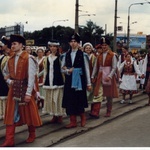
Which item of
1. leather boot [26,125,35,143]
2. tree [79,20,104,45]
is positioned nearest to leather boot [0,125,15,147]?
leather boot [26,125,35,143]

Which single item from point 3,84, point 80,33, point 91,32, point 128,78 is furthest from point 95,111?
point 91,32

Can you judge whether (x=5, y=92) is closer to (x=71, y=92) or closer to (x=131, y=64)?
(x=71, y=92)

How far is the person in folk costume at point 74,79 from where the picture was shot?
324 inches

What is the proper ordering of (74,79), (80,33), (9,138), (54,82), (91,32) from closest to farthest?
(9,138) → (74,79) → (54,82) → (80,33) → (91,32)

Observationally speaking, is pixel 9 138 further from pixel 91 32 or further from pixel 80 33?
pixel 91 32

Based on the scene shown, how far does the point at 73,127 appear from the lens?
8.29 m

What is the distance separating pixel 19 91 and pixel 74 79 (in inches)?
67.3

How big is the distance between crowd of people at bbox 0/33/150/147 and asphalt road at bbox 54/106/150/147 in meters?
0.57

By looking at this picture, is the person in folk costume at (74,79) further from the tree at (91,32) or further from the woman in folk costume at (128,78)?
the tree at (91,32)

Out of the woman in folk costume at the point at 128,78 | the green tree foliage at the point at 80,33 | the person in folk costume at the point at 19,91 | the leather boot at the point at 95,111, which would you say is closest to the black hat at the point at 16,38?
the person in folk costume at the point at 19,91

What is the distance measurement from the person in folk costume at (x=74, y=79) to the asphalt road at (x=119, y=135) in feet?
1.82

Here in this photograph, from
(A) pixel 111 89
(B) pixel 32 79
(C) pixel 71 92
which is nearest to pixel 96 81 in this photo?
(A) pixel 111 89

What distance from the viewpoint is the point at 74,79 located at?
818cm

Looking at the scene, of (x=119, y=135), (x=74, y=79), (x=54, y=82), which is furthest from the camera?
(x=54, y=82)
